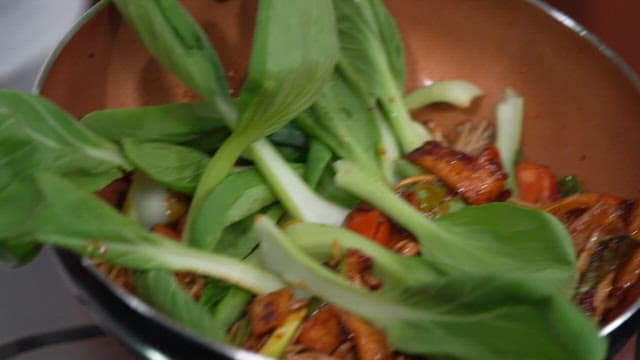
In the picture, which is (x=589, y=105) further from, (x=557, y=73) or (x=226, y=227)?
(x=226, y=227)

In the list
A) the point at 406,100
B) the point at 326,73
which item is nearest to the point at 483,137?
the point at 406,100

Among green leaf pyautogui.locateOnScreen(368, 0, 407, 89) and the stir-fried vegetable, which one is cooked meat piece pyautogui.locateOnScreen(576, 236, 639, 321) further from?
green leaf pyautogui.locateOnScreen(368, 0, 407, 89)

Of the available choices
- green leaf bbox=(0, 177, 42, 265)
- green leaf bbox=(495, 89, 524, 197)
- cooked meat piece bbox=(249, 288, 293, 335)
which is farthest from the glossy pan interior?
cooked meat piece bbox=(249, 288, 293, 335)

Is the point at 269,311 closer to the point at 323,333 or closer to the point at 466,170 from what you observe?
the point at 323,333

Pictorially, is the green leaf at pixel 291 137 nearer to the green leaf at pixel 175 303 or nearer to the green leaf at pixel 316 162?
the green leaf at pixel 316 162

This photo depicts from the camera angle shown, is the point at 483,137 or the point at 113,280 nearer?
the point at 113,280
